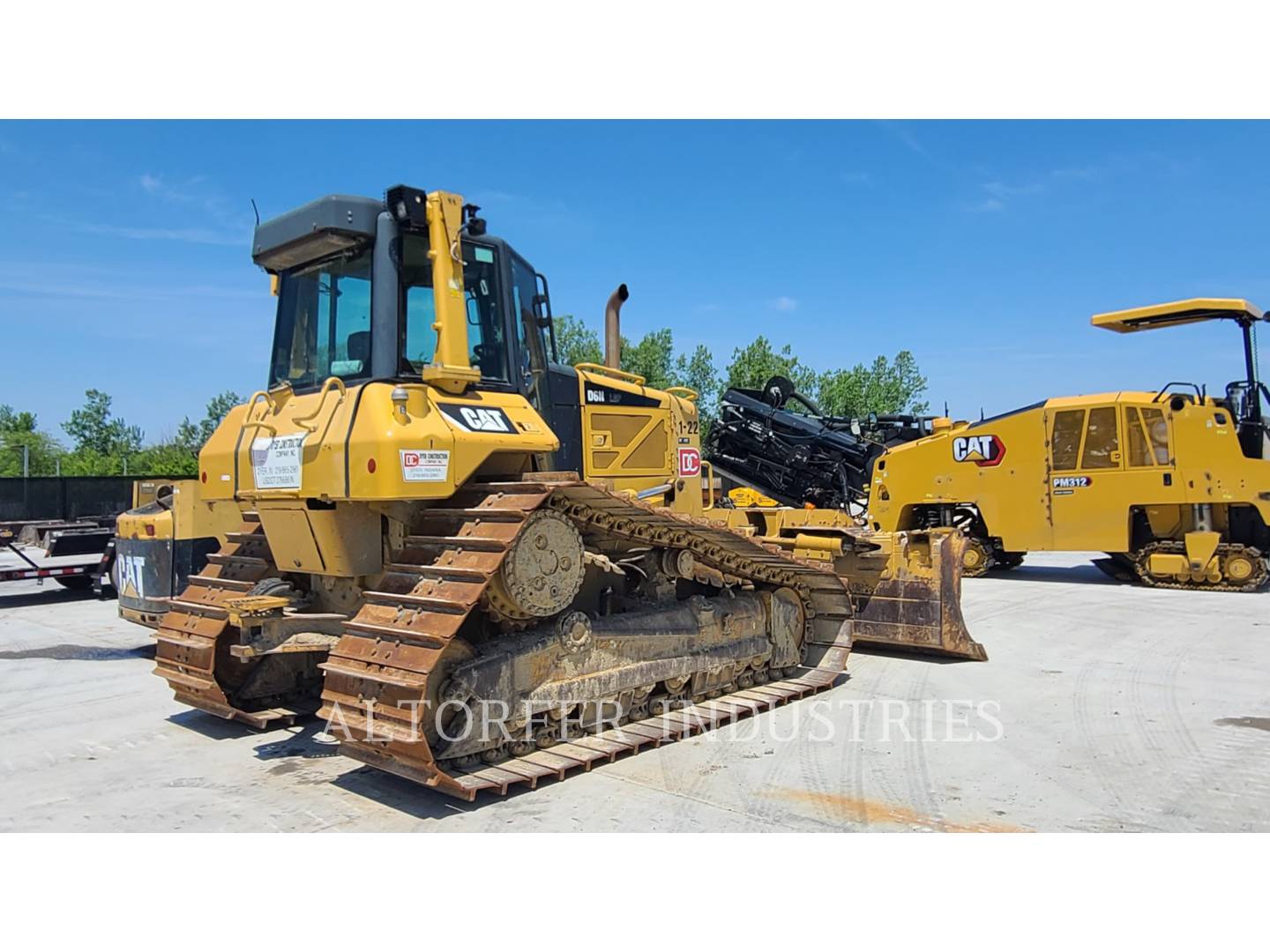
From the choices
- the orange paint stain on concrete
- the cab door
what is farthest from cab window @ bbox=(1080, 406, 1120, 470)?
the orange paint stain on concrete

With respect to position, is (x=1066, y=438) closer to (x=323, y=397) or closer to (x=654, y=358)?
(x=323, y=397)

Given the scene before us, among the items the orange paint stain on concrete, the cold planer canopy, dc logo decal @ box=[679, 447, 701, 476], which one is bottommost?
the orange paint stain on concrete

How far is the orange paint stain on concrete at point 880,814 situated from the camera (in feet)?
14.2

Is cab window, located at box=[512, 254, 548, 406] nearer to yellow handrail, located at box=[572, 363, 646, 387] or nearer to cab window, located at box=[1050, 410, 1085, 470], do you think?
yellow handrail, located at box=[572, 363, 646, 387]

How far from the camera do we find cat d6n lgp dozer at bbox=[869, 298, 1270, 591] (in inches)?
500

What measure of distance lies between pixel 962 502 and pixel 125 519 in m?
11.9

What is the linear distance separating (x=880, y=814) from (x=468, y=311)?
390 cm

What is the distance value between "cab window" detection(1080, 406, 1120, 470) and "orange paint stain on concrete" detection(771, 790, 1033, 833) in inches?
412

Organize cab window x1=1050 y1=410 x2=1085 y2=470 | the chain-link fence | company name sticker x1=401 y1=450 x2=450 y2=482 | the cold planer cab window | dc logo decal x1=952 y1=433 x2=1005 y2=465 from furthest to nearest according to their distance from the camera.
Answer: the chain-link fence
dc logo decal x1=952 y1=433 x2=1005 y2=465
cab window x1=1050 y1=410 x2=1085 y2=470
the cold planer cab window
company name sticker x1=401 y1=450 x2=450 y2=482

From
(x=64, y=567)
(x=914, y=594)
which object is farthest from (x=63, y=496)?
(x=914, y=594)

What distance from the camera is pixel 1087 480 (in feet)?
44.0

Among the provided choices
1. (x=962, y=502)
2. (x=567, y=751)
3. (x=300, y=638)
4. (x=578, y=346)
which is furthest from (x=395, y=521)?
(x=578, y=346)

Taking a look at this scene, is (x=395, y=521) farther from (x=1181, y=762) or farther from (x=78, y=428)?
(x=78, y=428)

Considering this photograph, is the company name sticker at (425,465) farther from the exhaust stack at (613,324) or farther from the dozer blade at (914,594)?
the dozer blade at (914,594)
